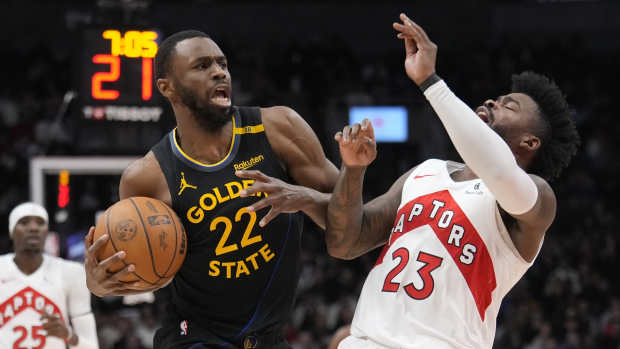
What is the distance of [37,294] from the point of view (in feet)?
21.8

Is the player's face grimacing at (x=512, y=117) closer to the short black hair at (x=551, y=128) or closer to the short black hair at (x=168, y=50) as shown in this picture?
the short black hair at (x=551, y=128)

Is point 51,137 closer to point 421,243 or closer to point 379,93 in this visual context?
point 379,93

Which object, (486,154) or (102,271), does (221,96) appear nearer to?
(102,271)

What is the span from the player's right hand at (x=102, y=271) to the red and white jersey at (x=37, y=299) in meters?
3.10

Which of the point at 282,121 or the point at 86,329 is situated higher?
the point at 282,121

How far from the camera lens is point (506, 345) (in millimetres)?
11586

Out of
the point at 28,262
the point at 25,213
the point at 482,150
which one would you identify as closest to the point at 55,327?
the point at 28,262

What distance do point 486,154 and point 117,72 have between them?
547 cm

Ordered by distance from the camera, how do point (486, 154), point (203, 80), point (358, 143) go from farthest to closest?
point (203, 80), point (358, 143), point (486, 154)

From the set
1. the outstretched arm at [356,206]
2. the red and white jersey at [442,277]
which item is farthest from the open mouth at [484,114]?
the outstretched arm at [356,206]

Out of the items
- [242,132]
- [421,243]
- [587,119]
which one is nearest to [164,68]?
[242,132]

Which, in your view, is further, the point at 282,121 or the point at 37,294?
the point at 37,294

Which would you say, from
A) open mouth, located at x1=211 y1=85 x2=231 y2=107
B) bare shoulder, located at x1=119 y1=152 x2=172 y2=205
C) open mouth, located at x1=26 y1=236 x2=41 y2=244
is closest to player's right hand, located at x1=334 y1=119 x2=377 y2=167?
open mouth, located at x1=211 y1=85 x2=231 y2=107

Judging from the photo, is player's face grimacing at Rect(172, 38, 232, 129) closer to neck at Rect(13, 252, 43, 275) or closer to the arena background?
neck at Rect(13, 252, 43, 275)
